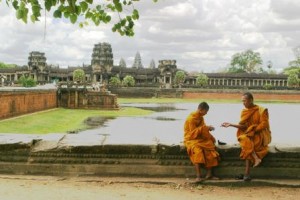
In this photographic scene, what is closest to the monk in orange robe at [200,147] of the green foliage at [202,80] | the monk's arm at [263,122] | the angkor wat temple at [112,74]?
the monk's arm at [263,122]

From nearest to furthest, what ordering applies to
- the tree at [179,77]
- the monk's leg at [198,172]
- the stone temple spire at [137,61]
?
1. the monk's leg at [198,172]
2. the tree at [179,77]
3. the stone temple spire at [137,61]

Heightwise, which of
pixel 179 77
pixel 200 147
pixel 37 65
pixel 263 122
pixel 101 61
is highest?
pixel 101 61

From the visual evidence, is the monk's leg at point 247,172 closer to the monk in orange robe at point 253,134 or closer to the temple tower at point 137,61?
the monk in orange robe at point 253,134

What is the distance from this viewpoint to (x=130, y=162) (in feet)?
16.5

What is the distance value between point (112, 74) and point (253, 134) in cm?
7282

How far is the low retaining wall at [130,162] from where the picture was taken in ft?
16.4

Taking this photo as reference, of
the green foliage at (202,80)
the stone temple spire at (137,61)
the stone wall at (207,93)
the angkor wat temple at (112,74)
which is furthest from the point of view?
the stone temple spire at (137,61)

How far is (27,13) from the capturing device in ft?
12.3

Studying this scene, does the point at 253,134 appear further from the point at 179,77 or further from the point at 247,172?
the point at 179,77

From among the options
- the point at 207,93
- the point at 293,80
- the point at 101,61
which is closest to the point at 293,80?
the point at 293,80

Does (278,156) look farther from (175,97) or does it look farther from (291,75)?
(291,75)

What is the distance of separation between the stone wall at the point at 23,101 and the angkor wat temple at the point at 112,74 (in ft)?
148

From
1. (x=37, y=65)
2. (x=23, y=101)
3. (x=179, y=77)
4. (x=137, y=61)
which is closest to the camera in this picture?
(x=23, y=101)

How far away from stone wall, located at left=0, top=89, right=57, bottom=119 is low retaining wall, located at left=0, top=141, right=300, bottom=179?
1626 centimetres
